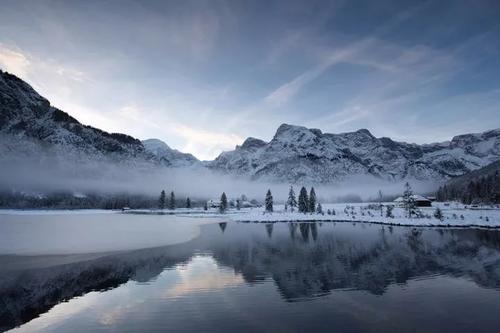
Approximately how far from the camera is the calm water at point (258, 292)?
1905 centimetres

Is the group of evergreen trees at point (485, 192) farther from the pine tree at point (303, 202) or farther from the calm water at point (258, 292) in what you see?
the calm water at point (258, 292)

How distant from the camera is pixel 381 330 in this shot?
693 inches

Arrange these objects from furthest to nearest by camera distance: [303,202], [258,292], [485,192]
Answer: [485,192]
[303,202]
[258,292]

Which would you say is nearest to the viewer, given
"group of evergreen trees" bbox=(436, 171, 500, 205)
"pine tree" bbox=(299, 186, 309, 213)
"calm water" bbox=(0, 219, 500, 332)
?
"calm water" bbox=(0, 219, 500, 332)

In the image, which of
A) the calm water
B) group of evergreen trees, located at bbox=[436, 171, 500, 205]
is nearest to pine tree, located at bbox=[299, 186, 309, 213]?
group of evergreen trees, located at bbox=[436, 171, 500, 205]

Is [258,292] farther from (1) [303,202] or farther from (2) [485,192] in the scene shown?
(2) [485,192]

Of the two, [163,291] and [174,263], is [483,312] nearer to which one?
[163,291]

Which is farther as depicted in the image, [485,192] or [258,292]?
[485,192]

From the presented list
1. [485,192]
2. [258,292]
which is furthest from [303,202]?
[258,292]

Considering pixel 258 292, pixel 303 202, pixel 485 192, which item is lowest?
pixel 258 292

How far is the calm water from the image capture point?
1905 centimetres

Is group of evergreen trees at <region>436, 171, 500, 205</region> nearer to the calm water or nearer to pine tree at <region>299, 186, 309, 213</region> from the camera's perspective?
pine tree at <region>299, 186, 309, 213</region>

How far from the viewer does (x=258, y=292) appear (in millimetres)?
25781

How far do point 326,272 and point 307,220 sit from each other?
7941cm
